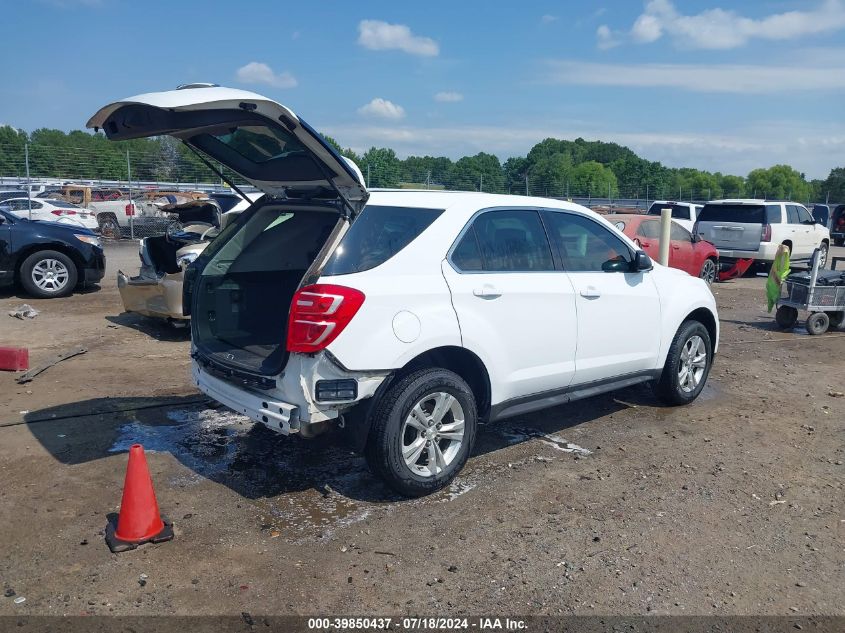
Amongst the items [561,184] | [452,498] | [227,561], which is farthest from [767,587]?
[561,184]

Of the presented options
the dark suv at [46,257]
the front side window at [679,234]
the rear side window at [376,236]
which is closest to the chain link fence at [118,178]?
the front side window at [679,234]

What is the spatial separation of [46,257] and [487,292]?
9.35 metres

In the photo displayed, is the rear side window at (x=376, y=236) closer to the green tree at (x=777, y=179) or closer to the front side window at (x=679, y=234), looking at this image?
the front side window at (x=679, y=234)

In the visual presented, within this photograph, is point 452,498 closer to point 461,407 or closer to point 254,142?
point 461,407

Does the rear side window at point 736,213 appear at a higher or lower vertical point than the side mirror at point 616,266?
higher

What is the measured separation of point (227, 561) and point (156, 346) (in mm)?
5216

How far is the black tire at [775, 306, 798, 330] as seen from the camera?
10297 millimetres

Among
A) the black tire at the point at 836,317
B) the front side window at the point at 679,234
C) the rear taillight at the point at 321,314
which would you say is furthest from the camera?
the front side window at the point at 679,234

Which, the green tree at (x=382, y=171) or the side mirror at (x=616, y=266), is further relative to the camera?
the green tree at (x=382, y=171)

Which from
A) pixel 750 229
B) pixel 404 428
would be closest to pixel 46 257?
pixel 404 428

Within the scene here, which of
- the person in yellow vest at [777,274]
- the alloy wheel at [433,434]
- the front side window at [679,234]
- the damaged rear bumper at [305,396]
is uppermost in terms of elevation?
the front side window at [679,234]

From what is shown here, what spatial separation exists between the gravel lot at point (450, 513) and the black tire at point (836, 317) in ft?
12.7

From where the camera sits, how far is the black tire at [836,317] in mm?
10047

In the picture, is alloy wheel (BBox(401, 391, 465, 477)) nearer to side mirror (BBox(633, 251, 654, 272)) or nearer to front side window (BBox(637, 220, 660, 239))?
side mirror (BBox(633, 251, 654, 272))
